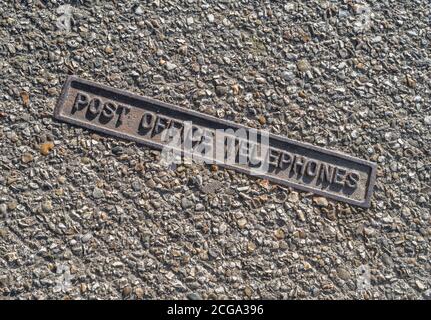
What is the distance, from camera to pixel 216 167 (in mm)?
3000

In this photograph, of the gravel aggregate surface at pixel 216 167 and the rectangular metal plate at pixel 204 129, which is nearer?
the gravel aggregate surface at pixel 216 167

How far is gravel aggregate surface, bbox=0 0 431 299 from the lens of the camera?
2852 millimetres

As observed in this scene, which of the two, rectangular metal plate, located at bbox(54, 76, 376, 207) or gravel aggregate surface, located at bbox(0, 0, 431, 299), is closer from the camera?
gravel aggregate surface, located at bbox(0, 0, 431, 299)

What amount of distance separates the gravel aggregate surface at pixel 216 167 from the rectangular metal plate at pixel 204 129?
0.05 m

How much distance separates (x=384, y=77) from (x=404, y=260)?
1100mm

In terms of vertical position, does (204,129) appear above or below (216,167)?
above

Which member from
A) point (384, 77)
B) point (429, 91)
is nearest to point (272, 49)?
point (384, 77)

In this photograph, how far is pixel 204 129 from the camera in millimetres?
3035

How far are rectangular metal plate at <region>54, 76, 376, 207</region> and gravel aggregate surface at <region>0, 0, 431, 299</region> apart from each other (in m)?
0.05

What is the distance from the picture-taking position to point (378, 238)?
9.91 ft

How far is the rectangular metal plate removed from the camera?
2.98 m

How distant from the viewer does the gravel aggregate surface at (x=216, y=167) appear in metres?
2.85

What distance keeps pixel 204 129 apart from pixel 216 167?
9.2 inches
